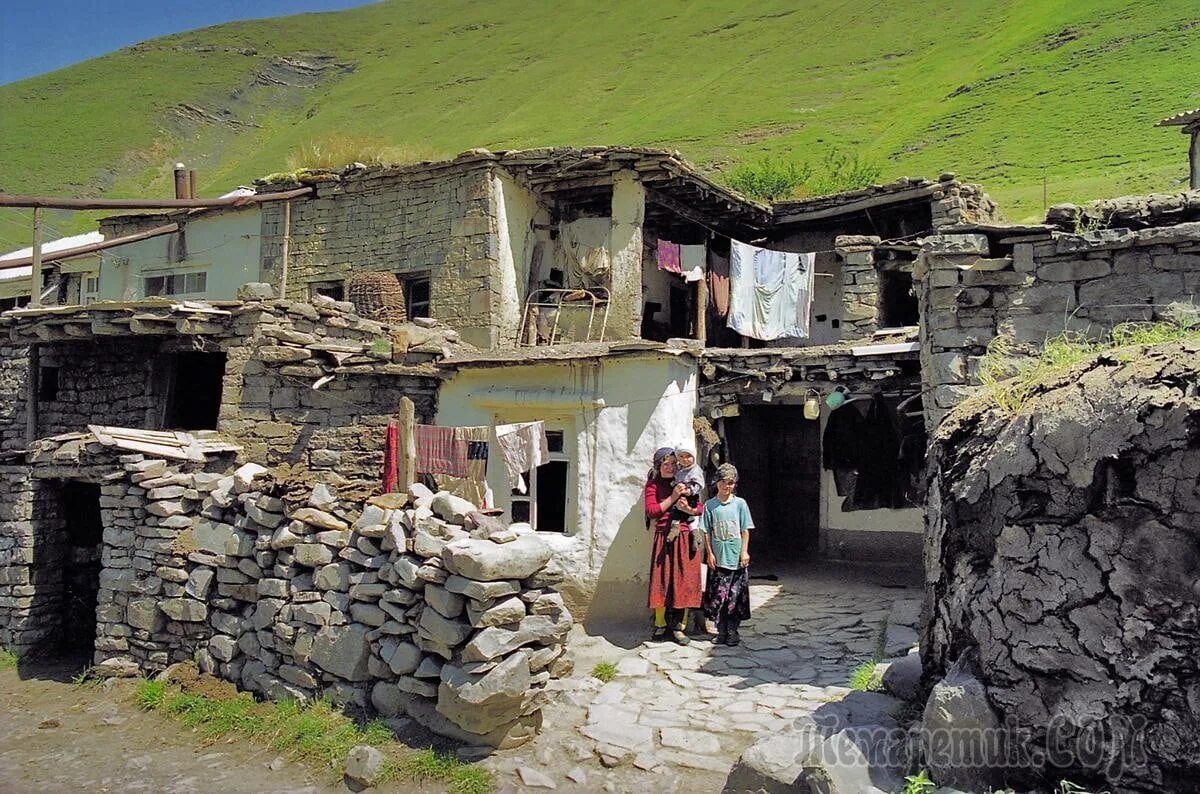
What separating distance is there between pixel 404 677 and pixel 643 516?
12.3 feet

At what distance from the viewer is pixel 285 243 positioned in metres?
15.5

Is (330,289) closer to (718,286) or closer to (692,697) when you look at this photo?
(718,286)

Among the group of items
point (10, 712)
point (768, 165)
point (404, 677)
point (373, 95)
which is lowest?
point (10, 712)

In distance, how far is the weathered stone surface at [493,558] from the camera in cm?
645

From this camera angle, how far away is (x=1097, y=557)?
131 inches

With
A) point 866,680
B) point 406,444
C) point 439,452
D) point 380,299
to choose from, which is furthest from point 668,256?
point 866,680

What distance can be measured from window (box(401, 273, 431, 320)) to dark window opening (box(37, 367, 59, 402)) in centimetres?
544

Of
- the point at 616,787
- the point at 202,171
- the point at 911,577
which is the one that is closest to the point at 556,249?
the point at 911,577

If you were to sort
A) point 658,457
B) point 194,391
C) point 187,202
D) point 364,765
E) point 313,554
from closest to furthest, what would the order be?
1. point 364,765
2. point 313,554
3. point 658,457
4. point 194,391
5. point 187,202

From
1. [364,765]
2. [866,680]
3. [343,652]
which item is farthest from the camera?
[343,652]

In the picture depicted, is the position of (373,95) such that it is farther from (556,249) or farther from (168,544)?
(168,544)

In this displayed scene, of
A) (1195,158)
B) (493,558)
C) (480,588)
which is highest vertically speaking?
(1195,158)

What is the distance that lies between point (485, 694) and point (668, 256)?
9812mm

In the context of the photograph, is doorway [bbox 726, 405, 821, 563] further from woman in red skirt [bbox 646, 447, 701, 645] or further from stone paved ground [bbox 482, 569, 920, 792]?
woman in red skirt [bbox 646, 447, 701, 645]
